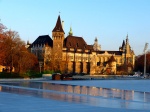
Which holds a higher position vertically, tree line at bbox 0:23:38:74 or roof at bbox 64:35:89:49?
roof at bbox 64:35:89:49

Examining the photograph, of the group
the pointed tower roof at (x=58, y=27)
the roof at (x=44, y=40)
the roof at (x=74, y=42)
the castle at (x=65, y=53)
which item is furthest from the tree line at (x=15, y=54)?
the roof at (x=74, y=42)

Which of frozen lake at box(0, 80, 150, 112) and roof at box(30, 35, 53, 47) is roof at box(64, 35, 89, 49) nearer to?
roof at box(30, 35, 53, 47)

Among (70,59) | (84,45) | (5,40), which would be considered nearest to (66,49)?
(70,59)

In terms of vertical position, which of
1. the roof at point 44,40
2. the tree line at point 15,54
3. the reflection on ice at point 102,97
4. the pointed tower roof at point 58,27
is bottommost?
the reflection on ice at point 102,97

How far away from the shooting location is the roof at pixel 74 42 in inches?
4947

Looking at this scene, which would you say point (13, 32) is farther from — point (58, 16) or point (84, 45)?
point (84, 45)

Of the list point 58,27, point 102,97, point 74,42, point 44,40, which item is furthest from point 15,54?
point 74,42

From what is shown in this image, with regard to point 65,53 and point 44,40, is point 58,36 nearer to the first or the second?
point 44,40

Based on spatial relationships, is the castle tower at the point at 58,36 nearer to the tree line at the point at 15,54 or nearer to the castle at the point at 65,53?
the castle at the point at 65,53

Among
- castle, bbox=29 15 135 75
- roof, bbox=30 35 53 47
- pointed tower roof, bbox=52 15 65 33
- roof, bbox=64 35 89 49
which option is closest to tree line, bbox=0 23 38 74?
castle, bbox=29 15 135 75

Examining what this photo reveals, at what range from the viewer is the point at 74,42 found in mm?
128625

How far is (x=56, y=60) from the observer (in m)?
99.9

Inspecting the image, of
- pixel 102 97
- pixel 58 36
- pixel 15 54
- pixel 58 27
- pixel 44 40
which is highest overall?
pixel 58 27

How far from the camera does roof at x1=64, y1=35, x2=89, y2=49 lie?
412ft
